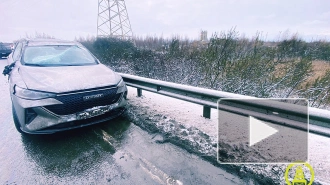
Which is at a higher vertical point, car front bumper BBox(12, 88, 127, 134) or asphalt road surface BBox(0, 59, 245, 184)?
car front bumper BBox(12, 88, 127, 134)

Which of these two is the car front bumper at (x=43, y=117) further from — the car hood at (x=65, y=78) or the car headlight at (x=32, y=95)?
the car hood at (x=65, y=78)

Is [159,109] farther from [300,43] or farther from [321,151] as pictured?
[300,43]

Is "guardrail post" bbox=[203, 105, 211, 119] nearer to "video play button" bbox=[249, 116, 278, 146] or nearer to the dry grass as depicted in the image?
"video play button" bbox=[249, 116, 278, 146]

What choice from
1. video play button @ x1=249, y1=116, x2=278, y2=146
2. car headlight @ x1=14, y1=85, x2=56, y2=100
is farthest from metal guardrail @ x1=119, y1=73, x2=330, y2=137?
car headlight @ x1=14, y1=85, x2=56, y2=100

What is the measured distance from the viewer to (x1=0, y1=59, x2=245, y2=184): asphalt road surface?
89.3 inches

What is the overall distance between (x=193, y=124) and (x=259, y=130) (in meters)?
1.19

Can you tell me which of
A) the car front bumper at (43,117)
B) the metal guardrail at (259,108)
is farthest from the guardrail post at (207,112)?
the car front bumper at (43,117)

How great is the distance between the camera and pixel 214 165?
250 centimetres

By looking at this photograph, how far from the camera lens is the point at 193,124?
11.7 ft

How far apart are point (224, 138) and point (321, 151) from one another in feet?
4.46

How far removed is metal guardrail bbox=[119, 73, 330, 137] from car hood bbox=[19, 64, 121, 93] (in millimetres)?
1304

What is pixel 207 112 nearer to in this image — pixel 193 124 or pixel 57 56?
pixel 193 124

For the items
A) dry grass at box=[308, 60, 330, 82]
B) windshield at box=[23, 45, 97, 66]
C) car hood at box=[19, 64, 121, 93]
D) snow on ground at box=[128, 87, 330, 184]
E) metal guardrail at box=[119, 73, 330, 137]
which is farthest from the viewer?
dry grass at box=[308, 60, 330, 82]

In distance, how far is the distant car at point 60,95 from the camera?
2.74 meters
